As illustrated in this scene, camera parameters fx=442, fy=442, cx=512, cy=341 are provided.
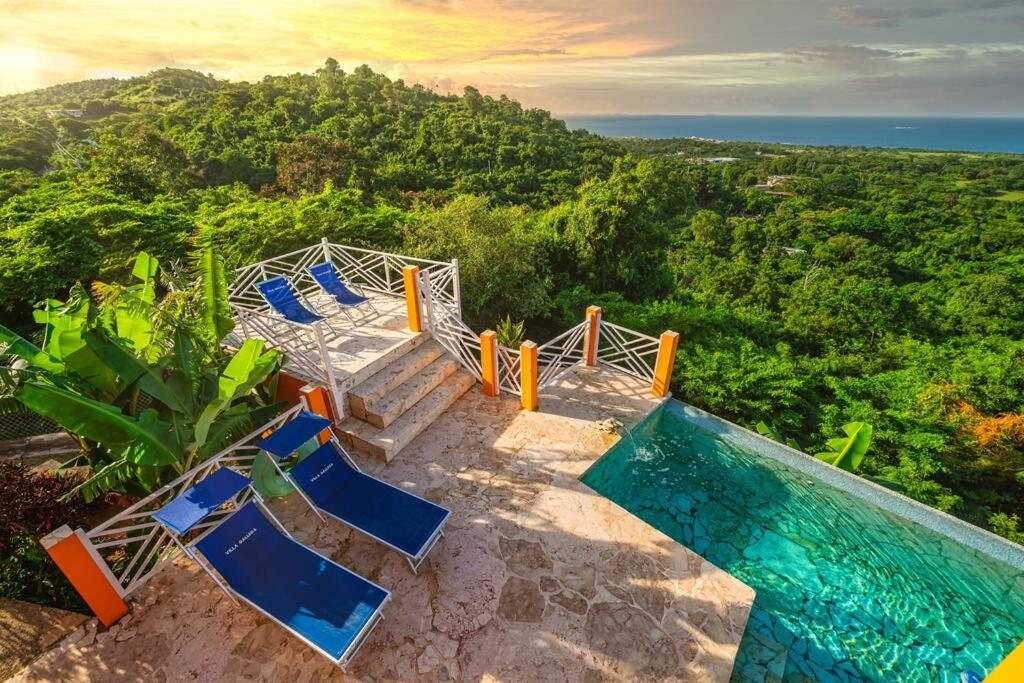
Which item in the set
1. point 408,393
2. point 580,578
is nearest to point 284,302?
point 408,393

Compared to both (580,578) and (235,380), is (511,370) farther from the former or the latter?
(235,380)

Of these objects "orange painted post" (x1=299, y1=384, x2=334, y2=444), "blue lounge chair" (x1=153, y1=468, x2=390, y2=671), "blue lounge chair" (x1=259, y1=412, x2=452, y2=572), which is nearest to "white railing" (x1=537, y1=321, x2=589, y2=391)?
"blue lounge chair" (x1=259, y1=412, x2=452, y2=572)

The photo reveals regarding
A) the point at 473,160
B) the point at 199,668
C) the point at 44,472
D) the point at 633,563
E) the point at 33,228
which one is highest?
the point at 473,160

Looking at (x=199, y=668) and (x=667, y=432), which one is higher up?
(x=667, y=432)

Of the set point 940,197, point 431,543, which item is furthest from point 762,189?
point 431,543

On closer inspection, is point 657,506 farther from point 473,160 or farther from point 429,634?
point 473,160

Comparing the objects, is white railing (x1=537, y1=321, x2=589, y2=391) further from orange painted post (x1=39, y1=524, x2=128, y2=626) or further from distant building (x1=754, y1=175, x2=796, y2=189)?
distant building (x1=754, y1=175, x2=796, y2=189)

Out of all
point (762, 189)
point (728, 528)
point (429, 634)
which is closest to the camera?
point (429, 634)
